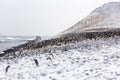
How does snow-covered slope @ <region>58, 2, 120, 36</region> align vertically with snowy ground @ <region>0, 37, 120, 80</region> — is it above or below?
above

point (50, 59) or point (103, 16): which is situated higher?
point (103, 16)

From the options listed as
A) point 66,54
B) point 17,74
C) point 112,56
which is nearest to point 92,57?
point 112,56

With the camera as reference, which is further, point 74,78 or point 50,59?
point 50,59

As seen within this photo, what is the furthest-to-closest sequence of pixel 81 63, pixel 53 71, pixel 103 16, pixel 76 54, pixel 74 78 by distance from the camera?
pixel 103 16, pixel 76 54, pixel 81 63, pixel 53 71, pixel 74 78

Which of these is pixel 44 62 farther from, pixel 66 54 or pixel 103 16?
pixel 103 16

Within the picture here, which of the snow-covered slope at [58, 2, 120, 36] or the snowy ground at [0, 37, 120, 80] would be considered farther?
the snow-covered slope at [58, 2, 120, 36]

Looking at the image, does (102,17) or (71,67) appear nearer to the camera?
(71,67)

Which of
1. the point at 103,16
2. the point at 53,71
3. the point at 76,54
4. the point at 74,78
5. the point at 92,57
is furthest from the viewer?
the point at 103,16

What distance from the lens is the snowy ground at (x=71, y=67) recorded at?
48.9ft

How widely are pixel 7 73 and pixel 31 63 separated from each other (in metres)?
2.58

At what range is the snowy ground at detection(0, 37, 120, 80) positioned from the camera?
48.9 ft

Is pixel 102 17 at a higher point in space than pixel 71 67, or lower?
higher

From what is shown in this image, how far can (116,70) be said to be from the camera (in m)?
14.9

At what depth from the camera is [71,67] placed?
17000 mm
